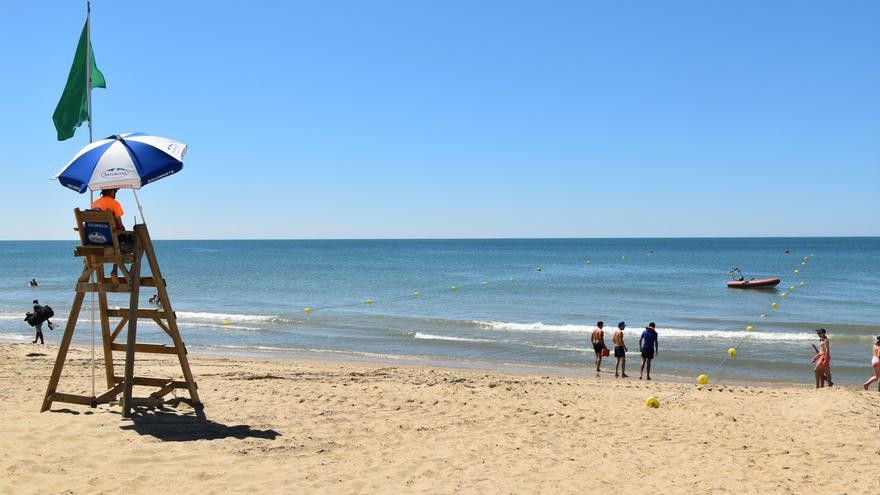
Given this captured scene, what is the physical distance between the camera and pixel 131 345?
7.19m

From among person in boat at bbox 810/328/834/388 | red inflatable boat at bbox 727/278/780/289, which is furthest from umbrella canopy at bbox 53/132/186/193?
red inflatable boat at bbox 727/278/780/289

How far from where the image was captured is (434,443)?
24.2ft

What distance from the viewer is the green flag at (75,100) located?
7988mm

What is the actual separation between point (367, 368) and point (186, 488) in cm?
981

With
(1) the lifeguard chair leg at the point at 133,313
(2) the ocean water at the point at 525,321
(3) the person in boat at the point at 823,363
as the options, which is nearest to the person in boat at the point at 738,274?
(2) the ocean water at the point at 525,321

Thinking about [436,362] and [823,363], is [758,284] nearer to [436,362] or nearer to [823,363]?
[823,363]

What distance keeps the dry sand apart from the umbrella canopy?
8.42 feet

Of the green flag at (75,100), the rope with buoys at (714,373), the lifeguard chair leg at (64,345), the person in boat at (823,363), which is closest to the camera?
the lifeguard chair leg at (64,345)

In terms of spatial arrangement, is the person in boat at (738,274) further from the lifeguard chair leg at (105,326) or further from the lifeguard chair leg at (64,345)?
the lifeguard chair leg at (64,345)

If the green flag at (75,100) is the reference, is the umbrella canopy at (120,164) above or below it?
below

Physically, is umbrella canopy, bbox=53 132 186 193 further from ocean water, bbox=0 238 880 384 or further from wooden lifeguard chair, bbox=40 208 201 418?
ocean water, bbox=0 238 880 384

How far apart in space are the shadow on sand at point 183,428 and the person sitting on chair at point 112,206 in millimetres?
1574

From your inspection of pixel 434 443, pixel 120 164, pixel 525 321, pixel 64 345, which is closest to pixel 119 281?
pixel 64 345

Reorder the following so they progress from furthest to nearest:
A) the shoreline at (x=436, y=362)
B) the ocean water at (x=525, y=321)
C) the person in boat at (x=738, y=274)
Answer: the person in boat at (x=738, y=274), the ocean water at (x=525, y=321), the shoreline at (x=436, y=362)
